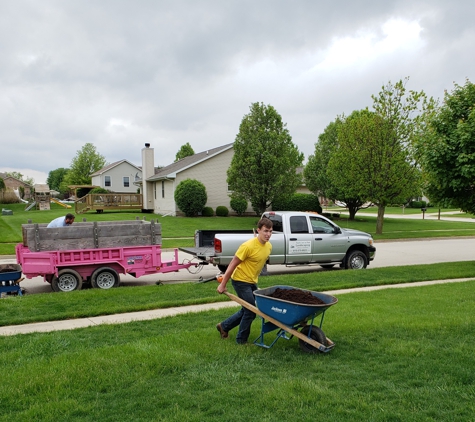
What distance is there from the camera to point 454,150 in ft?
44.2

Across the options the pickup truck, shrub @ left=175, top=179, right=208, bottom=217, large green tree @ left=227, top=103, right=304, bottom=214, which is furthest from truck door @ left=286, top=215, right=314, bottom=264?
shrub @ left=175, top=179, right=208, bottom=217

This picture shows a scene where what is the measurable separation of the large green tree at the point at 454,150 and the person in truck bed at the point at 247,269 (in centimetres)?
915

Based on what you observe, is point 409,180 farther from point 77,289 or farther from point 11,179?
point 11,179

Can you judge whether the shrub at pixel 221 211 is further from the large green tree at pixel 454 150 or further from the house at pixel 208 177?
the large green tree at pixel 454 150

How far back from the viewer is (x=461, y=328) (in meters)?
6.81

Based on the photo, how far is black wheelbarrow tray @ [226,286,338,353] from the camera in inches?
219

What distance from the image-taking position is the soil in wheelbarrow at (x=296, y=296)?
5934mm

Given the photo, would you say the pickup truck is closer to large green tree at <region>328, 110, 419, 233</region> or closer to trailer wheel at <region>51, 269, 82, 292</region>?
trailer wheel at <region>51, 269, 82, 292</region>

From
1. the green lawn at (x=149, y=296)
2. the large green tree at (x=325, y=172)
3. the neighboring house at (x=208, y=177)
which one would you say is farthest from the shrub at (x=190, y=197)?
the green lawn at (x=149, y=296)

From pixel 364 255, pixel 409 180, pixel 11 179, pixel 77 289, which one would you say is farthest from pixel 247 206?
pixel 11 179

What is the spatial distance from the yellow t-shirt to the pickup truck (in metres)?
5.95

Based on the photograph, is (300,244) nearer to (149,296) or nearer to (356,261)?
(356,261)

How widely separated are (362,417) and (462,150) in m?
11.3

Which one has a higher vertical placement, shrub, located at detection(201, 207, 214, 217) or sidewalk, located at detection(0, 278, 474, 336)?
shrub, located at detection(201, 207, 214, 217)
